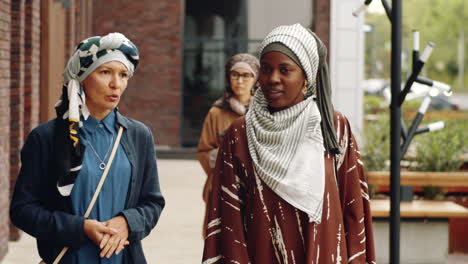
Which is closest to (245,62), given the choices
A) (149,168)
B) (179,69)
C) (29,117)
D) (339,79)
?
(149,168)

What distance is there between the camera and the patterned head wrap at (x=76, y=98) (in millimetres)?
3496

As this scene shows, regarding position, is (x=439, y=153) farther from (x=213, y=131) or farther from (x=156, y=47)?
(x=156, y=47)

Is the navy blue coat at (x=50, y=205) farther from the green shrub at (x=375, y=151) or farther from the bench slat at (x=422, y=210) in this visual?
the green shrub at (x=375, y=151)

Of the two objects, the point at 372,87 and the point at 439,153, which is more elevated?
the point at 439,153

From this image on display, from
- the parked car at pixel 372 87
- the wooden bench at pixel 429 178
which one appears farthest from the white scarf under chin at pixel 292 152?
the parked car at pixel 372 87

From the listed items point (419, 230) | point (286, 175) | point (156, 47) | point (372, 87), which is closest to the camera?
point (286, 175)

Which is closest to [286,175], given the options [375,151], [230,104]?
[230,104]

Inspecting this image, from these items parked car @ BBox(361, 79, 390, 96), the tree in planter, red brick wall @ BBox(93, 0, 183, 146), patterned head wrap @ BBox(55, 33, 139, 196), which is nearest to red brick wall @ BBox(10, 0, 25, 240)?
the tree in planter

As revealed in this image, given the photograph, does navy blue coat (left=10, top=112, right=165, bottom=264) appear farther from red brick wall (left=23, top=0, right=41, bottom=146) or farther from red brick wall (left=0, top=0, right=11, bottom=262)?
red brick wall (left=23, top=0, right=41, bottom=146)

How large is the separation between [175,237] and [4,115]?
8.85 ft

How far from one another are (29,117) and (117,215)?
7246 mm

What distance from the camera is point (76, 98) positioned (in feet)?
11.6

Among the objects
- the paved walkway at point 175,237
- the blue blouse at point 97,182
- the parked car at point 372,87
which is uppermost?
the blue blouse at point 97,182

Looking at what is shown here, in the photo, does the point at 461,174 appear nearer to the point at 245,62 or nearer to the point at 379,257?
the point at 379,257
